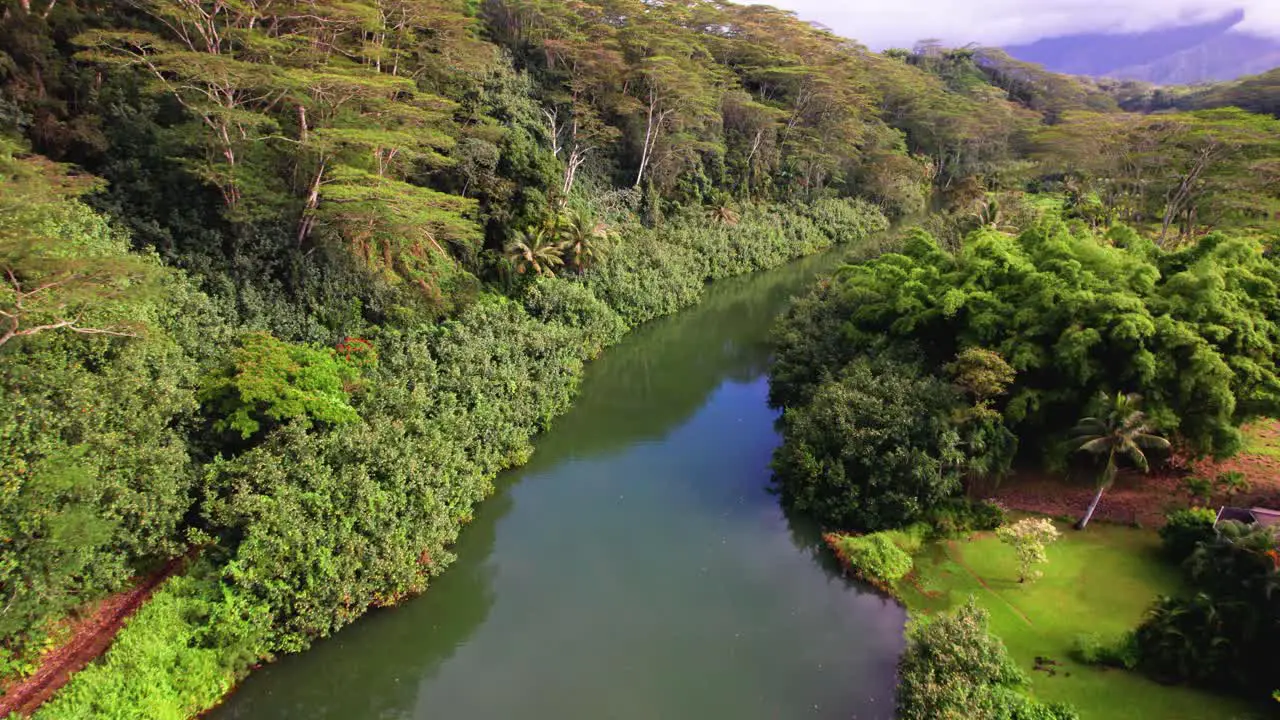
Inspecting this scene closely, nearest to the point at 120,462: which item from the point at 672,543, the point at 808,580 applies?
the point at 672,543

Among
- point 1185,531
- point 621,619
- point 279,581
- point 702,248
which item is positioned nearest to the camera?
point 279,581

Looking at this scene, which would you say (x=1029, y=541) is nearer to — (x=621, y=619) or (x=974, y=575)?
(x=974, y=575)

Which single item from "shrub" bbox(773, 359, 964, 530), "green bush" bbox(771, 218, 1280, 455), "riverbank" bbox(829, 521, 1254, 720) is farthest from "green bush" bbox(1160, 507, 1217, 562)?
"shrub" bbox(773, 359, 964, 530)

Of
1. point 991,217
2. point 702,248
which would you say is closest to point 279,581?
point 702,248

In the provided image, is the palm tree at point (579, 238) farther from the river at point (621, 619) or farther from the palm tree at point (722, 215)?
the palm tree at point (722, 215)

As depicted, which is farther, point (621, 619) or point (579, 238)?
point (579, 238)

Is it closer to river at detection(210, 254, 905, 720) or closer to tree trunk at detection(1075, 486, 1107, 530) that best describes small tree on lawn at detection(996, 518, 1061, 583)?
tree trunk at detection(1075, 486, 1107, 530)

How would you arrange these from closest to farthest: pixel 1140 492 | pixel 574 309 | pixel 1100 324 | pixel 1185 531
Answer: pixel 1185 531 → pixel 1100 324 → pixel 1140 492 → pixel 574 309
